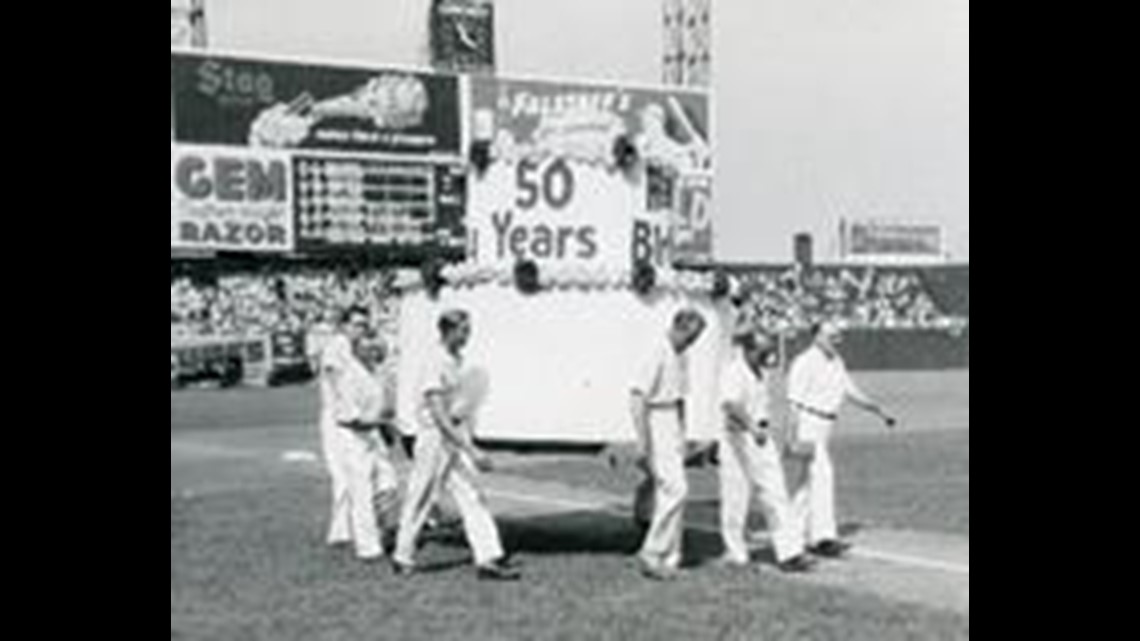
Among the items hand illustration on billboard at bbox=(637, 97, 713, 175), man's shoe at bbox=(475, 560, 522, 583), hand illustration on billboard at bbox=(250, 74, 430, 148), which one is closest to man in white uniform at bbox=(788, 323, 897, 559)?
man's shoe at bbox=(475, 560, 522, 583)

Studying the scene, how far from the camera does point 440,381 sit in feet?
44.4

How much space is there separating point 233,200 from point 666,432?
38266mm

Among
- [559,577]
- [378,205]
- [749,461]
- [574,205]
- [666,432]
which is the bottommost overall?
[559,577]

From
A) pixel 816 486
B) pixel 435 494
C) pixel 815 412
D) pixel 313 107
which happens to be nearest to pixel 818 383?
pixel 815 412

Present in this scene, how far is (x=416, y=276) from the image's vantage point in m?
16.0

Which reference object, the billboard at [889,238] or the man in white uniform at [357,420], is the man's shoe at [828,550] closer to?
the man in white uniform at [357,420]

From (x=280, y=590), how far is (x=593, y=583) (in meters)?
2.08

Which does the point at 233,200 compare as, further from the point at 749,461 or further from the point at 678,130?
the point at 749,461

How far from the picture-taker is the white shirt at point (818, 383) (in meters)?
14.5

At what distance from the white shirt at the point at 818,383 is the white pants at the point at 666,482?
117cm

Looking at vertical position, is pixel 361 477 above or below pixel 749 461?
below

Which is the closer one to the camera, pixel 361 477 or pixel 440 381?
pixel 440 381

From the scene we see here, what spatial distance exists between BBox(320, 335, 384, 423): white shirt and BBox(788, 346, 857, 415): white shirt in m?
3.09

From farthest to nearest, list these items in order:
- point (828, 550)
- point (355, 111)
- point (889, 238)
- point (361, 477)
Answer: point (889, 238) < point (355, 111) < point (828, 550) < point (361, 477)
